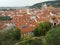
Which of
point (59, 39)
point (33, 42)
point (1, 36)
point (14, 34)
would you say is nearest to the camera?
point (59, 39)

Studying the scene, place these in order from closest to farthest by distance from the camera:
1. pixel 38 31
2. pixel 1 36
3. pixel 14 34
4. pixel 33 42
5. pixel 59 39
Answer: pixel 59 39 → pixel 33 42 → pixel 1 36 → pixel 14 34 → pixel 38 31

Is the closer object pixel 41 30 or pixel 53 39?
pixel 53 39

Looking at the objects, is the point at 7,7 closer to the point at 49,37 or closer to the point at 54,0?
the point at 54,0

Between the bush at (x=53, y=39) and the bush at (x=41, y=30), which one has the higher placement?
the bush at (x=53, y=39)

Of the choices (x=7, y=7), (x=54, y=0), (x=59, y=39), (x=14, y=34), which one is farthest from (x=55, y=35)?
(x=7, y=7)

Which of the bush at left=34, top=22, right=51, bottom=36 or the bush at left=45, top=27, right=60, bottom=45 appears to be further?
the bush at left=34, top=22, right=51, bottom=36

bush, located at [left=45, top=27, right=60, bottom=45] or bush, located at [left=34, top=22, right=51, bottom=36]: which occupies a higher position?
bush, located at [left=45, top=27, right=60, bottom=45]

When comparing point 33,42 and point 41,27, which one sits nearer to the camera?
point 33,42

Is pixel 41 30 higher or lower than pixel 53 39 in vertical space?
lower

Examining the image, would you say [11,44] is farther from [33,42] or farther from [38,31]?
[38,31]

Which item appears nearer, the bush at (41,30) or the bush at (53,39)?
the bush at (53,39)
